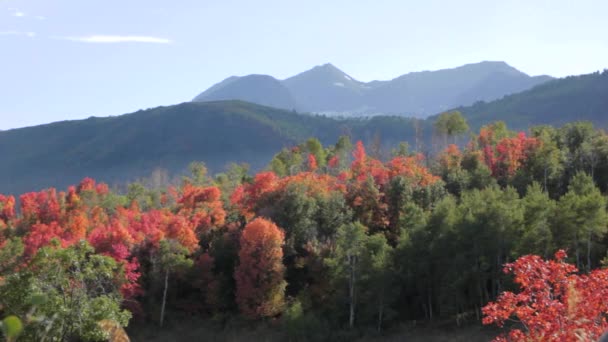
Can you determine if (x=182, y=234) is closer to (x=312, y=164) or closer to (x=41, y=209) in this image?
(x=41, y=209)

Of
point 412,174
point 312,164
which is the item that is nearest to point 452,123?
point 312,164

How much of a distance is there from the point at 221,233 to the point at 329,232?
39.8ft

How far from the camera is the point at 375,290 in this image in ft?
152

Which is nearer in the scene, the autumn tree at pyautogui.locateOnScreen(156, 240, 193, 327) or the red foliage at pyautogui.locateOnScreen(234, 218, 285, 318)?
the red foliage at pyautogui.locateOnScreen(234, 218, 285, 318)

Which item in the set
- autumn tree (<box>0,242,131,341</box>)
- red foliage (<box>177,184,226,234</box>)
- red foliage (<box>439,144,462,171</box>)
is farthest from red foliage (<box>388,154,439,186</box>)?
autumn tree (<box>0,242,131,341</box>)

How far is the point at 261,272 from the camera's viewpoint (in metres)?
49.8

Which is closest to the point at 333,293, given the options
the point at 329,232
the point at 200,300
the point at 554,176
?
the point at 329,232

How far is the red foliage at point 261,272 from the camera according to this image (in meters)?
49.4

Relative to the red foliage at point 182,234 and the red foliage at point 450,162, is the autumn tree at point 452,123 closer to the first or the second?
the red foliage at point 450,162

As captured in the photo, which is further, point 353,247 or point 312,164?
point 312,164

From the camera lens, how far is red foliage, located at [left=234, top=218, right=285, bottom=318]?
1946 inches

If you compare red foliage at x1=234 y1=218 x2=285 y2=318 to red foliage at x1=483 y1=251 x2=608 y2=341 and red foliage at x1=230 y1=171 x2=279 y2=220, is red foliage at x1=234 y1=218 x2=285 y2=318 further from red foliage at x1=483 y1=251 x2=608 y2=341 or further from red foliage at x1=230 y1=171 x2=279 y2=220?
red foliage at x1=483 y1=251 x2=608 y2=341

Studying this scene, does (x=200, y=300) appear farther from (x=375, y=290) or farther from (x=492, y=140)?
(x=492, y=140)

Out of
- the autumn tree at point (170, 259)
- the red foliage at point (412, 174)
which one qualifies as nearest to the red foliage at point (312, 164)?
the red foliage at point (412, 174)
